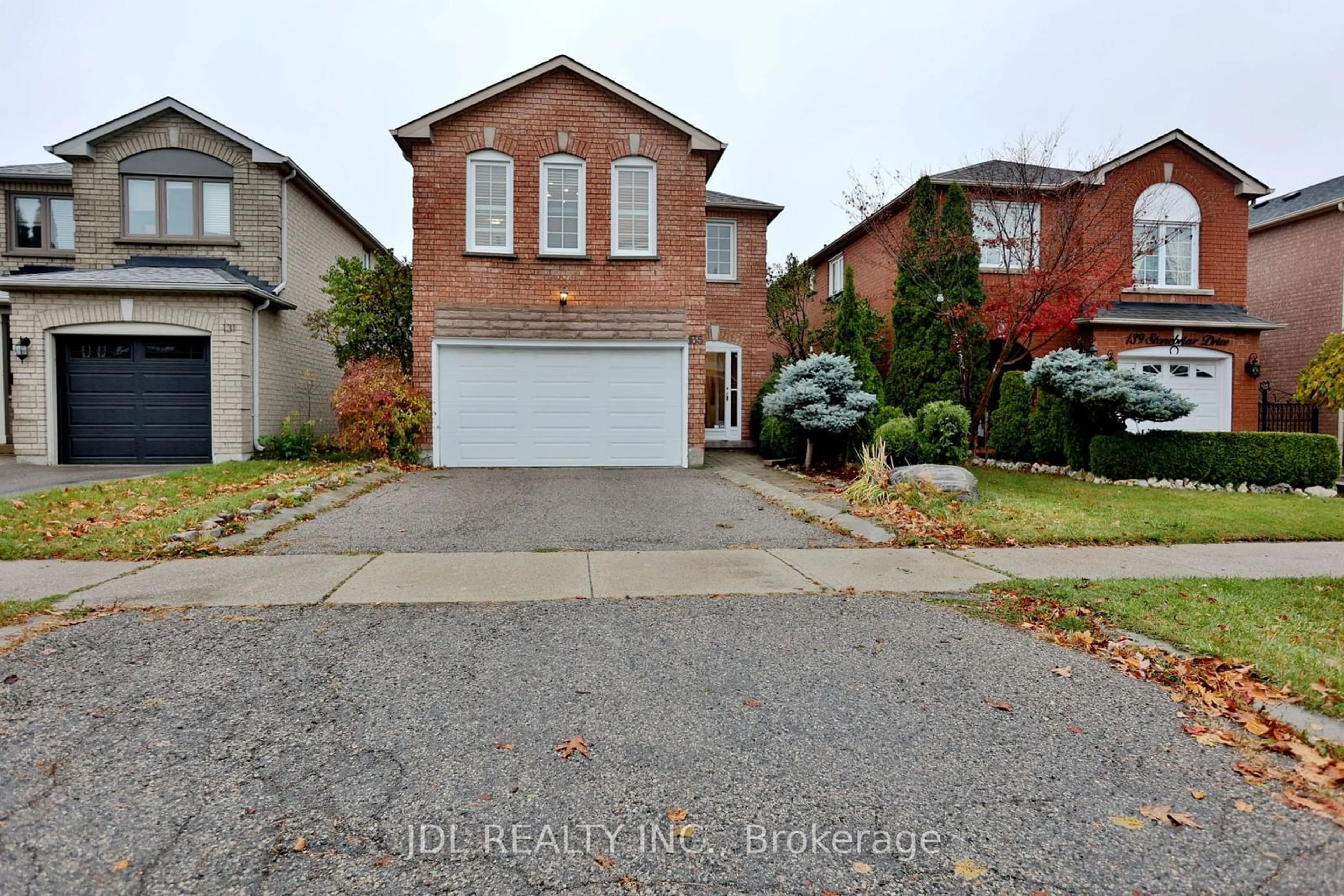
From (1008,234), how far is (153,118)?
17.2m

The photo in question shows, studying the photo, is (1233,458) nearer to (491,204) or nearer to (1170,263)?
(1170,263)

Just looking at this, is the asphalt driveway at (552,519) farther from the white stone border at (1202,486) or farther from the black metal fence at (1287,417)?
the black metal fence at (1287,417)

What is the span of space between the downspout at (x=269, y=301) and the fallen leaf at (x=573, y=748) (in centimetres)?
1359

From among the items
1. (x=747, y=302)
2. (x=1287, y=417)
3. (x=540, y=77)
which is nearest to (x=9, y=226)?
(x=540, y=77)

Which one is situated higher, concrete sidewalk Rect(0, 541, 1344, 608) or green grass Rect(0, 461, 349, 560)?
green grass Rect(0, 461, 349, 560)

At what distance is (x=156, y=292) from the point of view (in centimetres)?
1323

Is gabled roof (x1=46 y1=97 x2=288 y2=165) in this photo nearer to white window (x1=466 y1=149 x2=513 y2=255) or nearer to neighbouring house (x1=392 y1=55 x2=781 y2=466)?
neighbouring house (x1=392 y1=55 x2=781 y2=466)

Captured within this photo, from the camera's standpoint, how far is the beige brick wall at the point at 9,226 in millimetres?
15898

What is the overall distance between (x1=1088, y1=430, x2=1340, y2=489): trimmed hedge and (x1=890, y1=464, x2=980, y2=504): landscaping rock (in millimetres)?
4104

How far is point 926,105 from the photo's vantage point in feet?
76.7

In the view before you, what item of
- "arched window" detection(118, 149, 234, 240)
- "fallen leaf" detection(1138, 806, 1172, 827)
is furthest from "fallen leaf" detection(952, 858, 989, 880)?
"arched window" detection(118, 149, 234, 240)

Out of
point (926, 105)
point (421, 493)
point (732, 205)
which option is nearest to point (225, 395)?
point (421, 493)

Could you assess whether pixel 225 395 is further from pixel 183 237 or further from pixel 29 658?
pixel 29 658

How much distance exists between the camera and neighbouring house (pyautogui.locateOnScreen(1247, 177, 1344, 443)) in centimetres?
1705
